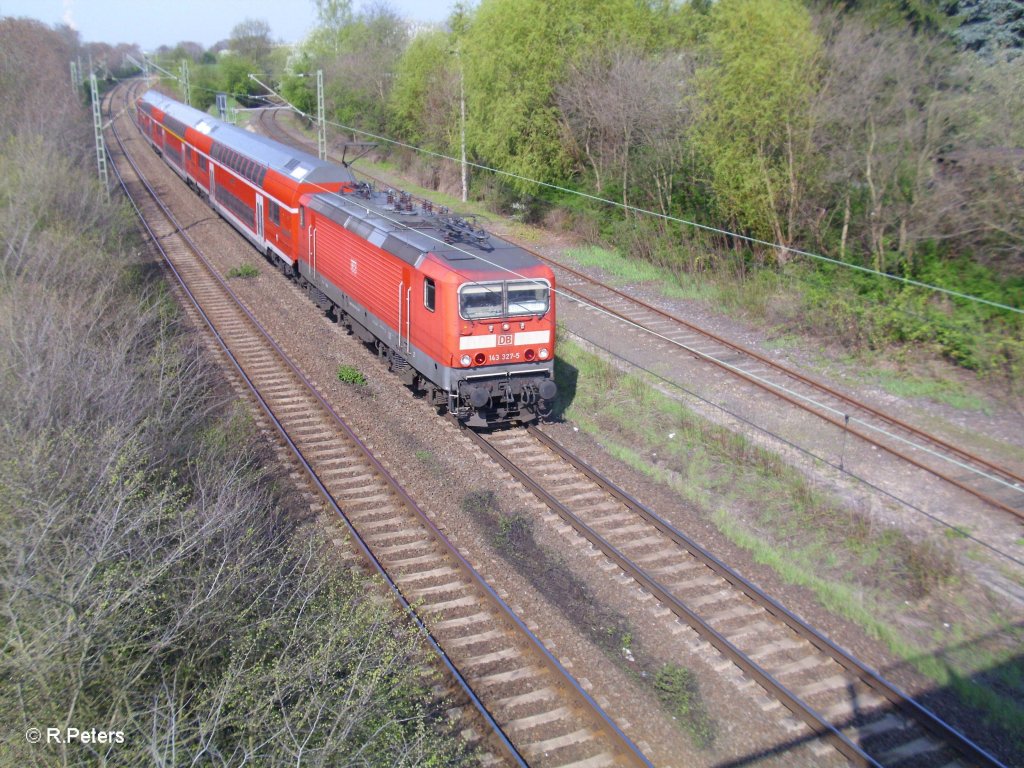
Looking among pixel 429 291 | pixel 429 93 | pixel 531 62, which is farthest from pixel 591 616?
pixel 429 93

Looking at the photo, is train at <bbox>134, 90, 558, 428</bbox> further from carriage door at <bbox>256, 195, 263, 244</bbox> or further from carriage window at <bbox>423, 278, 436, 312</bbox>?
carriage door at <bbox>256, 195, 263, 244</bbox>

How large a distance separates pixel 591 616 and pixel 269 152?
18.6 meters

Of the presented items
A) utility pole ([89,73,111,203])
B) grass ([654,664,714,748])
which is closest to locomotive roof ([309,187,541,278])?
grass ([654,664,714,748])

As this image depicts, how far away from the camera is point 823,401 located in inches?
581

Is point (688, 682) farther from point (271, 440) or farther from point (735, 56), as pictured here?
point (735, 56)

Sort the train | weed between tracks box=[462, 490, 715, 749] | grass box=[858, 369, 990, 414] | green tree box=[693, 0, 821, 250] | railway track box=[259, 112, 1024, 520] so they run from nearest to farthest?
1. weed between tracks box=[462, 490, 715, 749]
2. railway track box=[259, 112, 1024, 520]
3. the train
4. grass box=[858, 369, 990, 414]
5. green tree box=[693, 0, 821, 250]

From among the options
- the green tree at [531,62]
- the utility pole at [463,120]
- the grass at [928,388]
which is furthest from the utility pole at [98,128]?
→ the grass at [928,388]

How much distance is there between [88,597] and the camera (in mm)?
5844

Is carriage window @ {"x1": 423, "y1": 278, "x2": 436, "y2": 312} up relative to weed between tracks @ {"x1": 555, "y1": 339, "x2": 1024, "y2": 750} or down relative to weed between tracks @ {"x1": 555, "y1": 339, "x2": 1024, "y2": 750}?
up

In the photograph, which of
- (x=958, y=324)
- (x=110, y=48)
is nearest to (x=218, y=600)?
(x=958, y=324)

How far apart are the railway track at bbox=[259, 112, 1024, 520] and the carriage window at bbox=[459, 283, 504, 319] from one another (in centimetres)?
267

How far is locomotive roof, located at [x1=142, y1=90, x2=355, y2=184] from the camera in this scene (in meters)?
19.7

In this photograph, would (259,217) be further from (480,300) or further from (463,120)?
(480,300)

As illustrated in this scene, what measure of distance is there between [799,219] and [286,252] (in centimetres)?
1308
